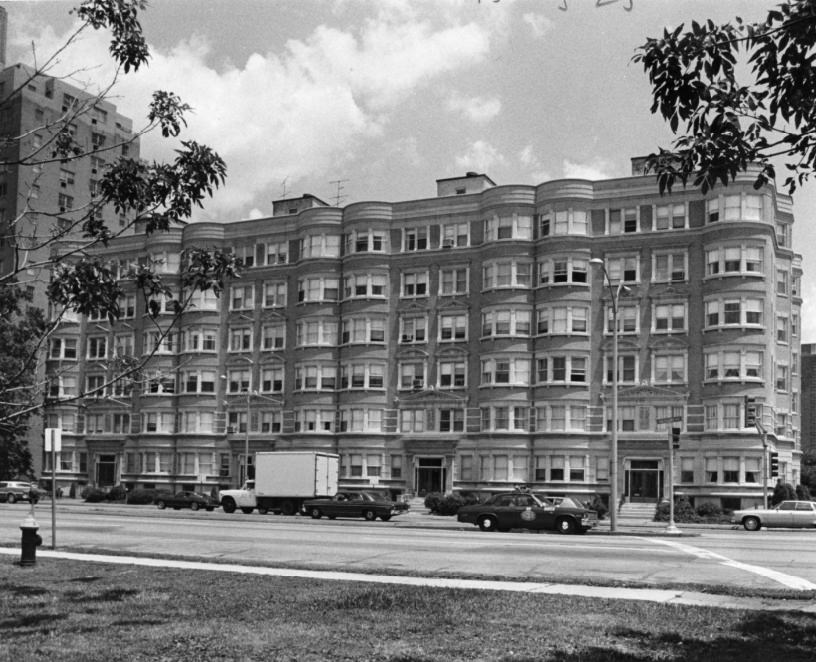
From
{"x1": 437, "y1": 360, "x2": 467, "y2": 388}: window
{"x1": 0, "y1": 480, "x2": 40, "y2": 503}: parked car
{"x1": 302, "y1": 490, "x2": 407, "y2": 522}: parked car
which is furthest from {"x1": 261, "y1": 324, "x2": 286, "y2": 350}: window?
{"x1": 302, "y1": 490, "x2": 407, "y2": 522}: parked car

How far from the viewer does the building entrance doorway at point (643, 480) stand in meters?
60.7

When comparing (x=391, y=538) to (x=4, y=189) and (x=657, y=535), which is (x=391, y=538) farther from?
(x=4, y=189)

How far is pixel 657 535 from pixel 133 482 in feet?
168

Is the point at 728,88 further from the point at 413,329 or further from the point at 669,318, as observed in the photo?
the point at 413,329

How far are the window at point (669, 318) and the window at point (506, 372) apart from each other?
8.79 meters

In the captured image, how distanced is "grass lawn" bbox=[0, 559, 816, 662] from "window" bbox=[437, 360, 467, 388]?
50.6 metres

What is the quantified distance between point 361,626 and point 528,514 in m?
26.0

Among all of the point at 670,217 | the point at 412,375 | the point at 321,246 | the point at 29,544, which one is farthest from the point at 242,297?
the point at 29,544

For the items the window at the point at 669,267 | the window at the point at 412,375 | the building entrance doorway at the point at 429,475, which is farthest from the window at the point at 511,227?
the building entrance doorway at the point at 429,475

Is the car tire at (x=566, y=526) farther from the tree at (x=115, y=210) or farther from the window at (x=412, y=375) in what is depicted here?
the window at (x=412, y=375)

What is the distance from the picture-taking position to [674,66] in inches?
348

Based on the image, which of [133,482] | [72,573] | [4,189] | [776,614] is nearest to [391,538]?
[72,573]

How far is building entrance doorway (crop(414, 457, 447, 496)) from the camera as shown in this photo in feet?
219

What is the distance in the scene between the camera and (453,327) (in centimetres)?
6819
